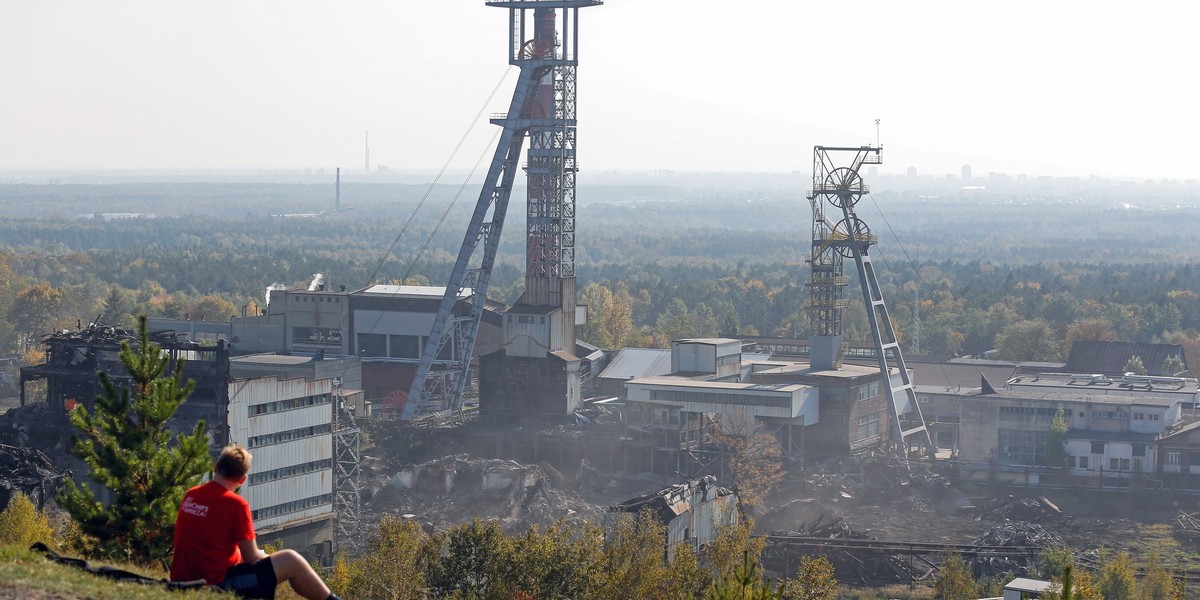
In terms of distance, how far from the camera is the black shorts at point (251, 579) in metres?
12.8

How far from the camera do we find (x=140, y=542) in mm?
18547

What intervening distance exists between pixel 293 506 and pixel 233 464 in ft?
97.1

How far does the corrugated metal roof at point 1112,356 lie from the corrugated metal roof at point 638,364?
18.0m

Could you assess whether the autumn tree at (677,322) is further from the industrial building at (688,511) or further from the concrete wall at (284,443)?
the industrial building at (688,511)

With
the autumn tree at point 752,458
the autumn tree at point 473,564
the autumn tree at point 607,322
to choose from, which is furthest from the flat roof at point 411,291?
the autumn tree at point 473,564

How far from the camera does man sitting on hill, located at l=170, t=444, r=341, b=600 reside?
12.5 metres

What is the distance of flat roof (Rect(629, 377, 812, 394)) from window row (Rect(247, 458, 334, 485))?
14.6 meters

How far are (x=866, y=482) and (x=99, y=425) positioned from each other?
35728 millimetres

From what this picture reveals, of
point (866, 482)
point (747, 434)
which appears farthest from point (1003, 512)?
point (747, 434)

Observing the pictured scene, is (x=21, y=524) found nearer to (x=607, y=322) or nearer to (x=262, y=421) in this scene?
(x=262, y=421)

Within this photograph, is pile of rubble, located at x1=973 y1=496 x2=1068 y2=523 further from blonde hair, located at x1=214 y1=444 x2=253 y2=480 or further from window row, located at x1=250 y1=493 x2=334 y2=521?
blonde hair, located at x1=214 y1=444 x2=253 y2=480

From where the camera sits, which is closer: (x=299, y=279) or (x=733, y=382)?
(x=733, y=382)

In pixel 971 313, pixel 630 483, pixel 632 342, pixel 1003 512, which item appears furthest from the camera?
pixel 971 313

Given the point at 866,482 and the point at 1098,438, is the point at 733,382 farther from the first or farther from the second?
the point at 1098,438
